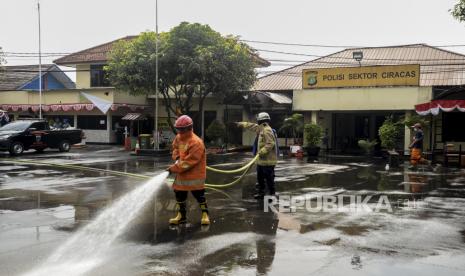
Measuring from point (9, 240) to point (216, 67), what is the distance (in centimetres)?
1755

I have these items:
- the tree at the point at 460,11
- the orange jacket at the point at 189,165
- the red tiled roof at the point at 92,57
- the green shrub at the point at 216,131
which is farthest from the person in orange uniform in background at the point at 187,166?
the red tiled roof at the point at 92,57

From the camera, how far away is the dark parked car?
22.4 m

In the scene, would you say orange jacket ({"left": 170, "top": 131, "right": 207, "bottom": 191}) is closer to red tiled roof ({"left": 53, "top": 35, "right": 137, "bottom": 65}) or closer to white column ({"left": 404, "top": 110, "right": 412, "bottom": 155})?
white column ({"left": 404, "top": 110, "right": 412, "bottom": 155})

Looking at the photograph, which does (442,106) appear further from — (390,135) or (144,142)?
(144,142)

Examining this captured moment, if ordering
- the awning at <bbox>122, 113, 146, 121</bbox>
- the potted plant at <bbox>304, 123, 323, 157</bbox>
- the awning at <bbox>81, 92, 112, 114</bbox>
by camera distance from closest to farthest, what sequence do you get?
the potted plant at <bbox>304, 123, 323, 157</bbox> < the awning at <bbox>122, 113, 146, 121</bbox> < the awning at <bbox>81, 92, 112, 114</bbox>

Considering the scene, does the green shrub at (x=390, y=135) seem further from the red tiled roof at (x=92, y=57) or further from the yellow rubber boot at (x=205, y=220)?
the red tiled roof at (x=92, y=57)

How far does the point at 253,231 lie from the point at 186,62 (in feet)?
55.3

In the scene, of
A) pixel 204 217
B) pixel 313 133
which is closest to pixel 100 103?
pixel 313 133

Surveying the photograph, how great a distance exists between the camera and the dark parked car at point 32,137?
2242 centimetres

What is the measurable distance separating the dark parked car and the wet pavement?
36.0 feet

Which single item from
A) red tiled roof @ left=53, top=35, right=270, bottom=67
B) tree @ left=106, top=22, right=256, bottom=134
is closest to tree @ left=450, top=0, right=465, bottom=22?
tree @ left=106, top=22, right=256, bottom=134

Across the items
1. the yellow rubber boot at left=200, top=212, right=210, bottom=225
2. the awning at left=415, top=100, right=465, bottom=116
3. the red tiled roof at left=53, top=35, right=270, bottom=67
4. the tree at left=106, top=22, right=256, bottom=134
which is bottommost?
the yellow rubber boot at left=200, top=212, right=210, bottom=225

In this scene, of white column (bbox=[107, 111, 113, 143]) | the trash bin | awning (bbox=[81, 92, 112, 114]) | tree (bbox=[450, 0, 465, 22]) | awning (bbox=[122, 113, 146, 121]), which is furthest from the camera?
white column (bbox=[107, 111, 113, 143])

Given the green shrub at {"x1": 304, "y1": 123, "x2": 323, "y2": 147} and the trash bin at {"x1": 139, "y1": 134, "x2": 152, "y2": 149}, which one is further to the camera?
the trash bin at {"x1": 139, "y1": 134, "x2": 152, "y2": 149}
